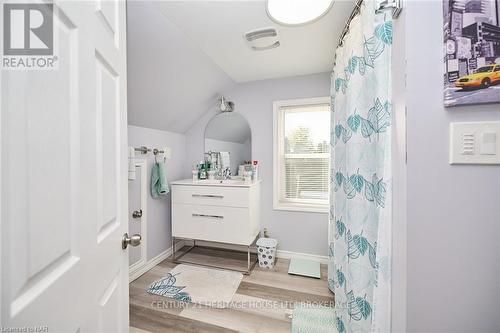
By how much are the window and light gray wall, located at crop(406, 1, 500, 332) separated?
5.26 feet

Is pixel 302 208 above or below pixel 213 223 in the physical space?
above

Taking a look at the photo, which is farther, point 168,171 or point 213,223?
point 168,171

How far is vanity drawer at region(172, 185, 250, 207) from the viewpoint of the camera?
207cm

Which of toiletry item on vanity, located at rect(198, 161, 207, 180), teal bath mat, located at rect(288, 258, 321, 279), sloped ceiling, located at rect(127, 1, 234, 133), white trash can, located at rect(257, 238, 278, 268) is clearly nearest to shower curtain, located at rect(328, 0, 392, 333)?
teal bath mat, located at rect(288, 258, 321, 279)

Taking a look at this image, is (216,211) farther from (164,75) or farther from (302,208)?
(164,75)

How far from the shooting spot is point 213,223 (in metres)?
2.12

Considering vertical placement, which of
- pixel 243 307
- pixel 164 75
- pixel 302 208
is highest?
pixel 164 75

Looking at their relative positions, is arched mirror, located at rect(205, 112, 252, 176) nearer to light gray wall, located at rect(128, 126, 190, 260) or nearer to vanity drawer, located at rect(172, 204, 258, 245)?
light gray wall, located at rect(128, 126, 190, 260)

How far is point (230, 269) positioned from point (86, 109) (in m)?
2.03

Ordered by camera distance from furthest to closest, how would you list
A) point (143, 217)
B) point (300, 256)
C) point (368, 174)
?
point (300, 256)
point (143, 217)
point (368, 174)

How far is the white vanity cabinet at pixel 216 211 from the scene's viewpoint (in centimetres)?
206
